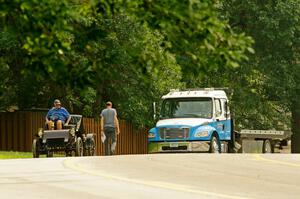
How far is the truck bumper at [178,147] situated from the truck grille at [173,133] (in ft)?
0.68

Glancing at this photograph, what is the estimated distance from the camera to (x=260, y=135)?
37.6m

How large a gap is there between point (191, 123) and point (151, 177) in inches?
531

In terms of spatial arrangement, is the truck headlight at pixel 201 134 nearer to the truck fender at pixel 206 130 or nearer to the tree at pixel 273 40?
the truck fender at pixel 206 130

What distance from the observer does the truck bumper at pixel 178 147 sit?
30562 millimetres

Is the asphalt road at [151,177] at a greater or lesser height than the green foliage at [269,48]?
A: lesser

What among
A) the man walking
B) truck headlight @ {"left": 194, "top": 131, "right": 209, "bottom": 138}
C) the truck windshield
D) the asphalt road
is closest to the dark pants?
the man walking

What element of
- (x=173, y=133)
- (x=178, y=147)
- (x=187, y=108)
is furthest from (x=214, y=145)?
(x=187, y=108)

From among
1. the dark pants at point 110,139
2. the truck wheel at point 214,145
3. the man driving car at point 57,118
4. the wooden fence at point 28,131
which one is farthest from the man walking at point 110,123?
the wooden fence at point 28,131

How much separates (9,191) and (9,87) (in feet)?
78.9

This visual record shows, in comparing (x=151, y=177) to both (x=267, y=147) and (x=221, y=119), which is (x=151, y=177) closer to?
(x=221, y=119)

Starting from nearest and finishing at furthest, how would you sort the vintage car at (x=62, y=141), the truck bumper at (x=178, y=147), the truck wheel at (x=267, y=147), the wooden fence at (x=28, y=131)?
the vintage car at (x=62, y=141) → the truck bumper at (x=178, y=147) → the truck wheel at (x=267, y=147) → the wooden fence at (x=28, y=131)

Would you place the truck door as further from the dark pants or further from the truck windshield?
the dark pants

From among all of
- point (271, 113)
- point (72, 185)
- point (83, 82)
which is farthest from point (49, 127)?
point (271, 113)

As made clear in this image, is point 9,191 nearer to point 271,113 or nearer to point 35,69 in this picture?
point 35,69
